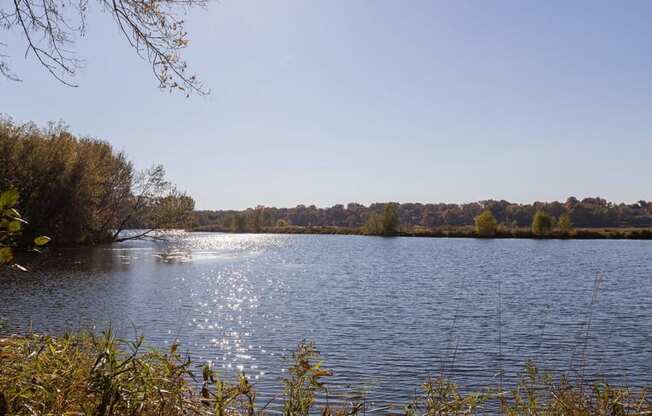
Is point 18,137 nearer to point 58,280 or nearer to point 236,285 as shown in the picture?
point 58,280

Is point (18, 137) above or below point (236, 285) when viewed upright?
above

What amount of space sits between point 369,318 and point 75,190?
3770cm

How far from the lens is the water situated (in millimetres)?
13930

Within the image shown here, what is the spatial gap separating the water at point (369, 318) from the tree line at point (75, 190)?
10.3 m

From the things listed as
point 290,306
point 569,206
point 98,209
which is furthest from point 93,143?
point 569,206

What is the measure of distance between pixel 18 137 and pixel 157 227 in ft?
65.1

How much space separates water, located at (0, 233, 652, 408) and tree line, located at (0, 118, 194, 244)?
10283 mm

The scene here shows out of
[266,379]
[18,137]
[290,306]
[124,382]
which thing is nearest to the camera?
[124,382]

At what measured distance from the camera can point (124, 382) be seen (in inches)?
202

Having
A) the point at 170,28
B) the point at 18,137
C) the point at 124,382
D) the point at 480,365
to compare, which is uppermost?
the point at 18,137

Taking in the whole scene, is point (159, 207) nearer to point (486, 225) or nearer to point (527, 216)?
point (486, 225)

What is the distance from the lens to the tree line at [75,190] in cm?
4503

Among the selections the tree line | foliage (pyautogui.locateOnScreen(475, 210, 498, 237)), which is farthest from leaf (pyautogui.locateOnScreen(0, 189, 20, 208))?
foliage (pyautogui.locateOnScreen(475, 210, 498, 237))

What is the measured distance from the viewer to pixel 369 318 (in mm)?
21172
